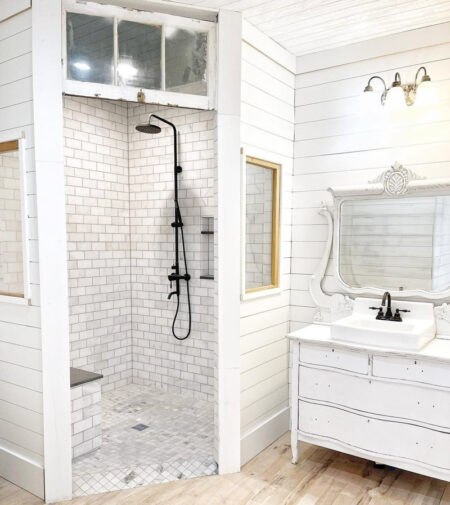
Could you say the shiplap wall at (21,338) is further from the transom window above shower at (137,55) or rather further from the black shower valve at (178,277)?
the black shower valve at (178,277)

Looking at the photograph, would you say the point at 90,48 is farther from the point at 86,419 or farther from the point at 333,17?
the point at 86,419

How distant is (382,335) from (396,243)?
0.74 m

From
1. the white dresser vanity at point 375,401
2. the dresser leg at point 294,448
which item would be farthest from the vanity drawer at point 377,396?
the dresser leg at point 294,448

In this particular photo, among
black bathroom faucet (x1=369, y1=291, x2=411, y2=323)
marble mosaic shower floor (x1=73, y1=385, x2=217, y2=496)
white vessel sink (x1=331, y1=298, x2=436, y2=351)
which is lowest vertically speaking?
marble mosaic shower floor (x1=73, y1=385, x2=217, y2=496)

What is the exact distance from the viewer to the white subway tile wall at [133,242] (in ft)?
12.5

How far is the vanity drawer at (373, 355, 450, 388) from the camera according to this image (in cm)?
242

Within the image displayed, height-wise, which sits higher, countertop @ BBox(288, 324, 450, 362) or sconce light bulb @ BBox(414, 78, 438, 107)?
sconce light bulb @ BBox(414, 78, 438, 107)

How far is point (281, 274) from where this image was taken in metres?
3.34

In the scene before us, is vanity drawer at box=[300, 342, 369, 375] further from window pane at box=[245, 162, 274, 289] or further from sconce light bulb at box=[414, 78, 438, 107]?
sconce light bulb at box=[414, 78, 438, 107]

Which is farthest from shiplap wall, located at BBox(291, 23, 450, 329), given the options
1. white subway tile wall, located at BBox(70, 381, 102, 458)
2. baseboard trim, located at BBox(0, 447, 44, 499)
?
baseboard trim, located at BBox(0, 447, 44, 499)

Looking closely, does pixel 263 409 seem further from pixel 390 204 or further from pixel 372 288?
pixel 390 204

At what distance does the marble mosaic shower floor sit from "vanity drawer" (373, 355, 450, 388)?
4.21ft

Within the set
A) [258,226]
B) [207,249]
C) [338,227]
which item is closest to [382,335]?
[338,227]

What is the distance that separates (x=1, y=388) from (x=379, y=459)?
239cm
